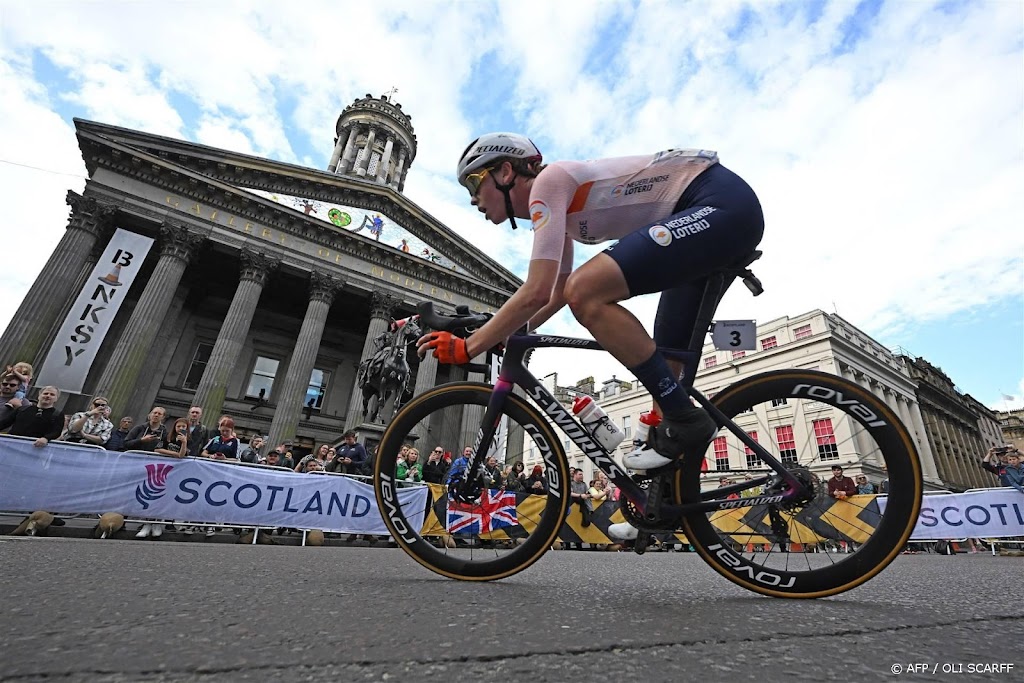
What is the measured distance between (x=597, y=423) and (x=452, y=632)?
114 cm

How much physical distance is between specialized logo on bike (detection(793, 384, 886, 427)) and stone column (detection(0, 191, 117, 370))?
20.1 meters

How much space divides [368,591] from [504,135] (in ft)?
6.69

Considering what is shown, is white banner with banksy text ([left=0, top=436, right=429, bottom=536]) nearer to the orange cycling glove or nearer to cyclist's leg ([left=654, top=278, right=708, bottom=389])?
the orange cycling glove

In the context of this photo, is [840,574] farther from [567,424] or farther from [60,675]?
[60,675]

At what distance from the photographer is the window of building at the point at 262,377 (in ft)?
70.3

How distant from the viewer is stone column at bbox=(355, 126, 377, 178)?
34219 mm

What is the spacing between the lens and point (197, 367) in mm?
20703

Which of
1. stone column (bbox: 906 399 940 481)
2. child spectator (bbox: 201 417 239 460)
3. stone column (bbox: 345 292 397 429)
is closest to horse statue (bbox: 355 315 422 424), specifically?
child spectator (bbox: 201 417 239 460)

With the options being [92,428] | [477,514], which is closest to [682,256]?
[477,514]

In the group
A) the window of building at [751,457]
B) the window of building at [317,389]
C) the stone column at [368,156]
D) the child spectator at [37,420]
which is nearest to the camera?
the window of building at [751,457]

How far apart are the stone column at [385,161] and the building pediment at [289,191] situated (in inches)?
491

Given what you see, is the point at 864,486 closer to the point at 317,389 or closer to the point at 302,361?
the point at 302,361

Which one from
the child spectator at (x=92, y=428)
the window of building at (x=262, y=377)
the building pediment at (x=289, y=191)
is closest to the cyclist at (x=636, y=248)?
the child spectator at (x=92, y=428)

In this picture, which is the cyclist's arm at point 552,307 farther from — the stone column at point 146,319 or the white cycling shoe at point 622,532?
the stone column at point 146,319
